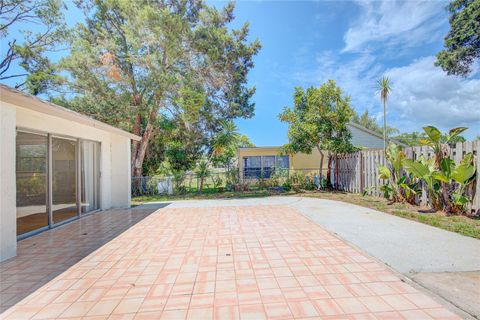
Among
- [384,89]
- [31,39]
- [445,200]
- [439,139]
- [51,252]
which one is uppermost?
[31,39]

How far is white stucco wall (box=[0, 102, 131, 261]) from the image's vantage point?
3.86m

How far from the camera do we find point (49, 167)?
566 cm

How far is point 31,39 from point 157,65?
29.9 ft

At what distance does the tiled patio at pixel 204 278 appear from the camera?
2404mm

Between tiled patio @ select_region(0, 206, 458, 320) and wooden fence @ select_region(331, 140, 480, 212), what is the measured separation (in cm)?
409

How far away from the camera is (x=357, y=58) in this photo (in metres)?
12.9

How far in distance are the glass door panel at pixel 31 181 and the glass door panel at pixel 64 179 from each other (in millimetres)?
280

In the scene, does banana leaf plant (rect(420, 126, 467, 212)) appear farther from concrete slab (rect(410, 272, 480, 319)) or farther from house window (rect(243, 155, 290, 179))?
house window (rect(243, 155, 290, 179))

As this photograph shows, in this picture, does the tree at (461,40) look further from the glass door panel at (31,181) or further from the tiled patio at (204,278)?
the glass door panel at (31,181)

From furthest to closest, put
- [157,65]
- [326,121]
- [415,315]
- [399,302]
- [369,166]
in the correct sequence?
1. [157,65]
2. [326,121]
3. [369,166]
4. [399,302]
5. [415,315]

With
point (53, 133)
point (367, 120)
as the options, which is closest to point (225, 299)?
point (53, 133)

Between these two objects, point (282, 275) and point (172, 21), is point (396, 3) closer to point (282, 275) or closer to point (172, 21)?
point (172, 21)

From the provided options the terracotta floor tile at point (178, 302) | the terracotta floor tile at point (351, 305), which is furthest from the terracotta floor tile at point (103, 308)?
the terracotta floor tile at point (351, 305)

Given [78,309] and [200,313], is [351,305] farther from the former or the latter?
[78,309]
